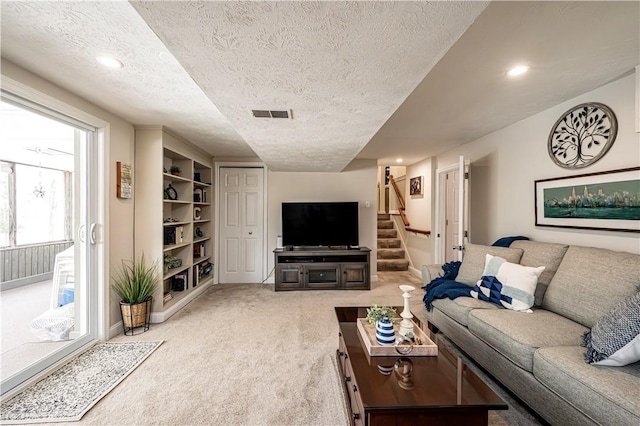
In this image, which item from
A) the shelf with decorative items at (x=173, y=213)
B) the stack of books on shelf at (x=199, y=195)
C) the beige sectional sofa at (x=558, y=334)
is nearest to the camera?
the beige sectional sofa at (x=558, y=334)

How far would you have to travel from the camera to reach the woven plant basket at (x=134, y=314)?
9.49 feet

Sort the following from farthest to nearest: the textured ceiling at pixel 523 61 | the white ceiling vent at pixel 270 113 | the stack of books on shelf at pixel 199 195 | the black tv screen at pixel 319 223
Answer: the black tv screen at pixel 319 223 < the stack of books on shelf at pixel 199 195 < the white ceiling vent at pixel 270 113 < the textured ceiling at pixel 523 61

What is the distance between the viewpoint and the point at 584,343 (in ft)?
5.45

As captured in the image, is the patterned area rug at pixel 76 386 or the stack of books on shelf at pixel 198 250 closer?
the patterned area rug at pixel 76 386

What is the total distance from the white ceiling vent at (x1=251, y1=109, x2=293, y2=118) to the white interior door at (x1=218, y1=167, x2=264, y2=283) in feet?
10.3

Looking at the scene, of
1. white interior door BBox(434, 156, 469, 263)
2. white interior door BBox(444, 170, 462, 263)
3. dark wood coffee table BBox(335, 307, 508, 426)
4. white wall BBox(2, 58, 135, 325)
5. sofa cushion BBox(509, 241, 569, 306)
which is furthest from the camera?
white interior door BBox(444, 170, 462, 263)

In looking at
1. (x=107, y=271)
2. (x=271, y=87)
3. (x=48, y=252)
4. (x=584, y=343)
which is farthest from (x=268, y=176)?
(x=584, y=343)

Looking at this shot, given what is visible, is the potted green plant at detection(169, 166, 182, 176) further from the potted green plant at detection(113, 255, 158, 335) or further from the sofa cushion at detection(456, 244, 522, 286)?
the sofa cushion at detection(456, 244, 522, 286)

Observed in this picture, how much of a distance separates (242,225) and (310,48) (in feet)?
14.0

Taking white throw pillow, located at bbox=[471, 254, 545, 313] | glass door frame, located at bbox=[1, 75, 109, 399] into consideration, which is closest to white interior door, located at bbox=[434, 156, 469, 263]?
white throw pillow, located at bbox=[471, 254, 545, 313]

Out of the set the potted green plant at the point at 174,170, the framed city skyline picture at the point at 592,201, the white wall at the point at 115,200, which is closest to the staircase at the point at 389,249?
the framed city skyline picture at the point at 592,201

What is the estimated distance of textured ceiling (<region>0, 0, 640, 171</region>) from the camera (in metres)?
1.05

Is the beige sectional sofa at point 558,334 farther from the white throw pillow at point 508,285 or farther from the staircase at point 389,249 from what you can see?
the staircase at point 389,249

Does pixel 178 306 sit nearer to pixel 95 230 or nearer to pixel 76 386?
pixel 95 230
